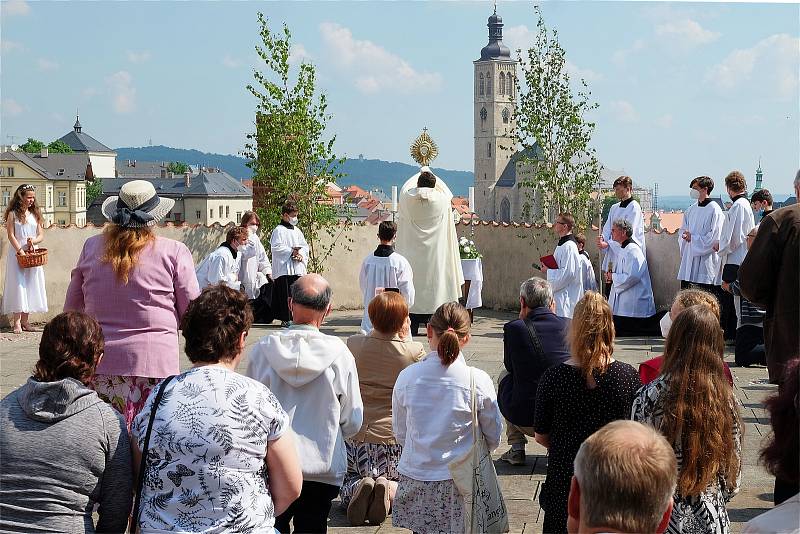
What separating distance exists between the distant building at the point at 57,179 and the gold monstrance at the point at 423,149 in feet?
346

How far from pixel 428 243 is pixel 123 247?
860cm

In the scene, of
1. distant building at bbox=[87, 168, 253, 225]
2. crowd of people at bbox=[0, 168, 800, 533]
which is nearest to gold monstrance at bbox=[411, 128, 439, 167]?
crowd of people at bbox=[0, 168, 800, 533]

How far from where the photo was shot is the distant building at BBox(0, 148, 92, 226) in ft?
380

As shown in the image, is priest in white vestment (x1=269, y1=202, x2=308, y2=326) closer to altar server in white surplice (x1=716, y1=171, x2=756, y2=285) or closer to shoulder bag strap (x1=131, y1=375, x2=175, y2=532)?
altar server in white surplice (x1=716, y1=171, x2=756, y2=285)

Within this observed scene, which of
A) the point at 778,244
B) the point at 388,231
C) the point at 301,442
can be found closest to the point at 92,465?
the point at 301,442

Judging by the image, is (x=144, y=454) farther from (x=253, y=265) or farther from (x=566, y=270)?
(x=253, y=265)

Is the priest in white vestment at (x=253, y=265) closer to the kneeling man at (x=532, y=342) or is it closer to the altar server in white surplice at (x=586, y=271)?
the altar server in white surplice at (x=586, y=271)

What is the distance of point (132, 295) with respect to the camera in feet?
17.5

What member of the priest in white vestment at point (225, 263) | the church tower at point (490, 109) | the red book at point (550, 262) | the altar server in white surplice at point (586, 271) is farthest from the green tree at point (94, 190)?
the red book at point (550, 262)

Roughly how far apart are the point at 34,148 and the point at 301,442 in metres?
134

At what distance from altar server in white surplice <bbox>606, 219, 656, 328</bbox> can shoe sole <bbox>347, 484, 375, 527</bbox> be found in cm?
854

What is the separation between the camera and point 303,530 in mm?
5012

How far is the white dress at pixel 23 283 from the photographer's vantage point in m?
13.8

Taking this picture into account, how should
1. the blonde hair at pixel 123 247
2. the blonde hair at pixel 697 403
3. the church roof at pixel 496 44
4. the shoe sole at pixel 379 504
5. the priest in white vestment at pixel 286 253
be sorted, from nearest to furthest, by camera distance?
the blonde hair at pixel 697 403
the blonde hair at pixel 123 247
the shoe sole at pixel 379 504
the priest in white vestment at pixel 286 253
the church roof at pixel 496 44
